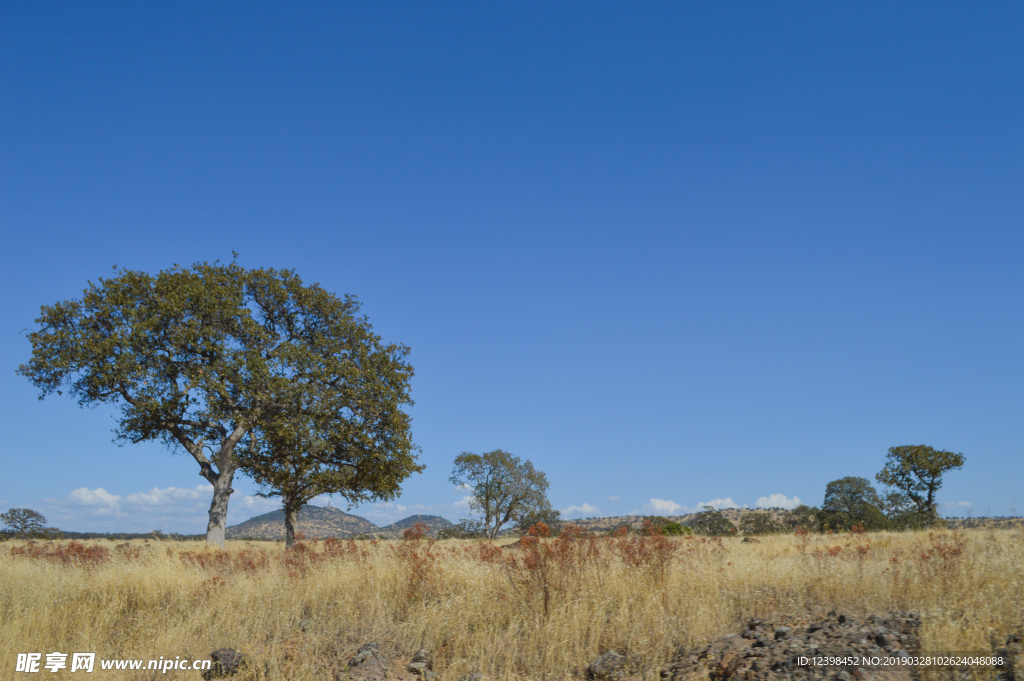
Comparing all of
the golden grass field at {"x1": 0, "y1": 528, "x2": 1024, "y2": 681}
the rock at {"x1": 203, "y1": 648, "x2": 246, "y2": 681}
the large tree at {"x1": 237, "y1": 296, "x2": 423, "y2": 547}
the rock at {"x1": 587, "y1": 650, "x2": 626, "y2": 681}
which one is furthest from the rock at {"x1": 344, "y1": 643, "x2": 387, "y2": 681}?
the large tree at {"x1": 237, "y1": 296, "x2": 423, "y2": 547}

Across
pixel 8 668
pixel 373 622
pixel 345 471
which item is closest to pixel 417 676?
pixel 373 622

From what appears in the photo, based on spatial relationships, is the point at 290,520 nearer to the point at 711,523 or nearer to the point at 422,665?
the point at 422,665

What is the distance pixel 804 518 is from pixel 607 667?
Result: 48125 millimetres

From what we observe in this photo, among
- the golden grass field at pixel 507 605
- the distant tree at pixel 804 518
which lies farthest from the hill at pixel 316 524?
the golden grass field at pixel 507 605

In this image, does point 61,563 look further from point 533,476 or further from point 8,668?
point 533,476

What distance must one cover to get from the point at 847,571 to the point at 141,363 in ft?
76.8

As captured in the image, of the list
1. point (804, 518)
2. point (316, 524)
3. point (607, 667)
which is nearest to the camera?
point (607, 667)

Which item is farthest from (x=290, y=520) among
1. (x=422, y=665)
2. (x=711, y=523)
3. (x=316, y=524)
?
(x=316, y=524)

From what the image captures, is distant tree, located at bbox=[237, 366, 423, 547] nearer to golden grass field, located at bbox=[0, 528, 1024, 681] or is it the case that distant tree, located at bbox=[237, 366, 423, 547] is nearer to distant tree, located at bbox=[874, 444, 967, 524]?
golden grass field, located at bbox=[0, 528, 1024, 681]

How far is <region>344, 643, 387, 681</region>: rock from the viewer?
651 cm

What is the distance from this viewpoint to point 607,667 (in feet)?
20.5

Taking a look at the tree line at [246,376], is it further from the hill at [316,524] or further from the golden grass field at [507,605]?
the hill at [316,524]

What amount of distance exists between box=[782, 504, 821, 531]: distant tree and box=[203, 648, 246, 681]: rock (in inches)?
1752

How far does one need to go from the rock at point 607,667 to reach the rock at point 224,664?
4129mm
